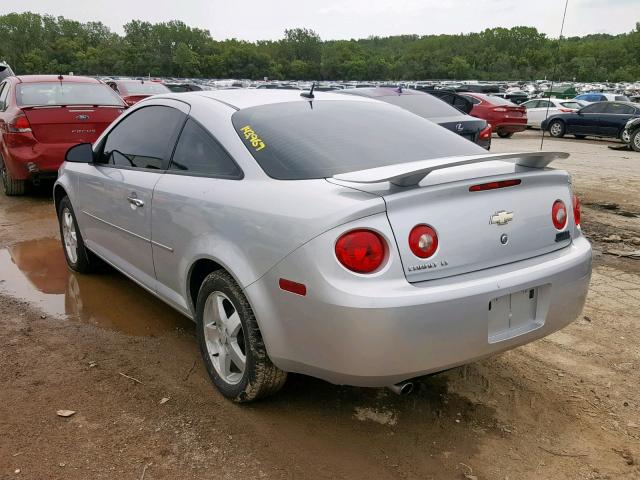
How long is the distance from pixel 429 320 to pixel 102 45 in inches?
5679

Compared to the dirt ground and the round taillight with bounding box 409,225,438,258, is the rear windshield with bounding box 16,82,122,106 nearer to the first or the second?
the dirt ground

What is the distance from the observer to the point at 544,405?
3.09 meters

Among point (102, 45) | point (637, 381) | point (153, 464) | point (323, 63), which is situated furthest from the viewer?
point (323, 63)

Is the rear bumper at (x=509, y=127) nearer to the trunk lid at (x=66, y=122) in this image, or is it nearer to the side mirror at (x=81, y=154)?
the trunk lid at (x=66, y=122)

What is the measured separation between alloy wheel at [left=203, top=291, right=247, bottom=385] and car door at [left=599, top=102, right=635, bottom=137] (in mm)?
18717

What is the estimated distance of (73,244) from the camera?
5113 mm

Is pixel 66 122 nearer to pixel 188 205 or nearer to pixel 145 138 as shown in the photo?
pixel 145 138

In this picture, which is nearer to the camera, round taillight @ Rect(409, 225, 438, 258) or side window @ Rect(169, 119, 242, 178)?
round taillight @ Rect(409, 225, 438, 258)

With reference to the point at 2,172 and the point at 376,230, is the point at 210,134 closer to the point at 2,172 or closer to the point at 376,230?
the point at 376,230

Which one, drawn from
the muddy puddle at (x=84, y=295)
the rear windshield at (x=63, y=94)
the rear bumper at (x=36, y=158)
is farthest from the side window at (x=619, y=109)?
the muddy puddle at (x=84, y=295)

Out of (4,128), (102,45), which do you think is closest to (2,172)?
(4,128)

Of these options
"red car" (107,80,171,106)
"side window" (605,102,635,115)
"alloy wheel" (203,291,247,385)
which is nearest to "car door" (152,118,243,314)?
"alloy wheel" (203,291,247,385)

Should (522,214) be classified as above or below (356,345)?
above

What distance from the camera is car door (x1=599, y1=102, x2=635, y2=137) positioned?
18.4 m
